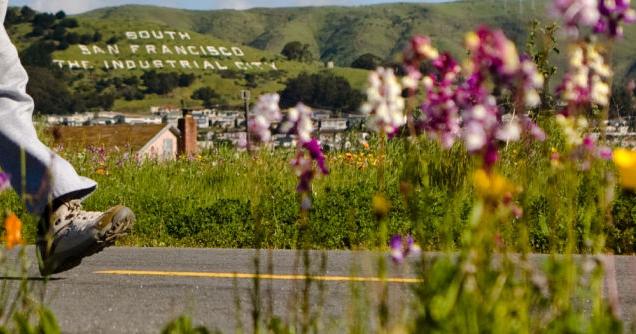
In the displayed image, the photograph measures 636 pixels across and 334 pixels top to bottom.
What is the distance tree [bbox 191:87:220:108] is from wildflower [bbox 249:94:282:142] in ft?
588

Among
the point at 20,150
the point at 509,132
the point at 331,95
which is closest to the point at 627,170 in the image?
the point at 509,132

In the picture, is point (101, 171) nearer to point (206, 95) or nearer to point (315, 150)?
point (315, 150)

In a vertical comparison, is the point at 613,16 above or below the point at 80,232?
above

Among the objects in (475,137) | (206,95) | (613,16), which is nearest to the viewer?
(475,137)

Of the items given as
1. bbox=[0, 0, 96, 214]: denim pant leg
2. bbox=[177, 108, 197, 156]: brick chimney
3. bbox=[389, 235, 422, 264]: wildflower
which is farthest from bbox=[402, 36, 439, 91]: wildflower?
bbox=[177, 108, 197, 156]: brick chimney

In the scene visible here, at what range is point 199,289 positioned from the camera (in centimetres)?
604

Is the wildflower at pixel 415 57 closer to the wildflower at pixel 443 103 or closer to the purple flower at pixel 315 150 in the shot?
the wildflower at pixel 443 103

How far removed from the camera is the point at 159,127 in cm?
6425

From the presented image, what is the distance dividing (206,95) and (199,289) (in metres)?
180

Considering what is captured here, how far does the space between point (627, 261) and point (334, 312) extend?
286cm

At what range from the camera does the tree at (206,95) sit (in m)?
183

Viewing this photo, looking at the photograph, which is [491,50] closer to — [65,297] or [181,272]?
[65,297]

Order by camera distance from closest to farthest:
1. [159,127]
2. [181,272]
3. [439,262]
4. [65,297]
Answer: [439,262] → [65,297] → [181,272] → [159,127]

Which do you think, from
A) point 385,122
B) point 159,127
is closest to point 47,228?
point 385,122
